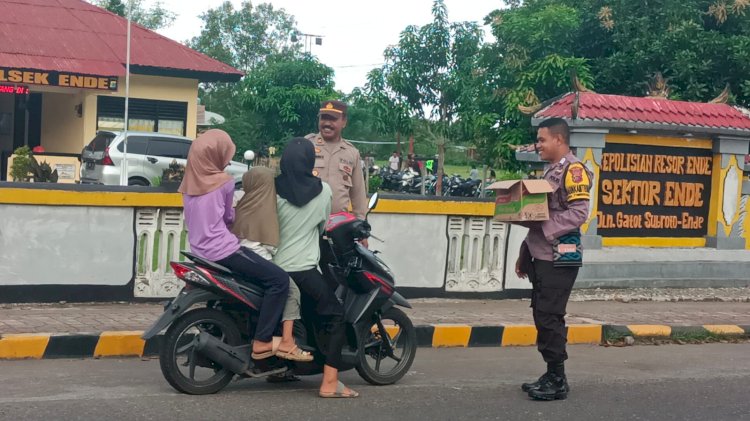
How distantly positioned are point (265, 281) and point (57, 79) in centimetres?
1996

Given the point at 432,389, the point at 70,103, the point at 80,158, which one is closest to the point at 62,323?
the point at 432,389

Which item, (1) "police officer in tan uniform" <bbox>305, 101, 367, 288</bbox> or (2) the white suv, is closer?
(1) "police officer in tan uniform" <bbox>305, 101, 367, 288</bbox>

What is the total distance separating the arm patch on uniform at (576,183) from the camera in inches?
223

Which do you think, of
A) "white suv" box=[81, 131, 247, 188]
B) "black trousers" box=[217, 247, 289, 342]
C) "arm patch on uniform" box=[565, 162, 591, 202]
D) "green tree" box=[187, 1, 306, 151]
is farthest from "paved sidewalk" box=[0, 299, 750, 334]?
"green tree" box=[187, 1, 306, 151]

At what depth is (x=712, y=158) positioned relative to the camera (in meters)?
12.2

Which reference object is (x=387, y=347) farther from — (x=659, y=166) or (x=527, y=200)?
(x=659, y=166)

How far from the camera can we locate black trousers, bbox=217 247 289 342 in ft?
17.4

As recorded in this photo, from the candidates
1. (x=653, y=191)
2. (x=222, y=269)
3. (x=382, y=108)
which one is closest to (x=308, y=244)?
(x=222, y=269)

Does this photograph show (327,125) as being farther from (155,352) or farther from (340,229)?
(155,352)

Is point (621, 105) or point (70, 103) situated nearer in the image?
point (621, 105)

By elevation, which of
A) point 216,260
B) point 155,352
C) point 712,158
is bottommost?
point 155,352

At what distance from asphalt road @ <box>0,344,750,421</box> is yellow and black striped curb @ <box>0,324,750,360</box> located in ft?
0.40

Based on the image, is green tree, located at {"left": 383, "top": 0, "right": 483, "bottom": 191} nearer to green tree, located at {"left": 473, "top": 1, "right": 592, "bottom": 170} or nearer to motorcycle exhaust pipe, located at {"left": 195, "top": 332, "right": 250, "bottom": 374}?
green tree, located at {"left": 473, "top": 1, "right": 592, "bottom": 170}

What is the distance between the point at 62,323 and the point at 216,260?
2386 mm
